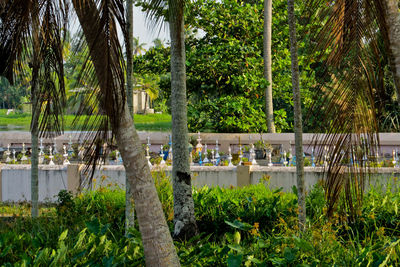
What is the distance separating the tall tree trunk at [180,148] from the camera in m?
5.64

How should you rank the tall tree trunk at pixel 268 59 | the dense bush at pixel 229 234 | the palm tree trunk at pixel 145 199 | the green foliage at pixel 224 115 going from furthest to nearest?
the tall tree trunk at pixel 268 59 < the green foliage at pixel 224 115 < the dense bush at pixel 229 234 < the palm tree trunk at pixel 145 199

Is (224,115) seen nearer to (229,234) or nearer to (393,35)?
(229,234)

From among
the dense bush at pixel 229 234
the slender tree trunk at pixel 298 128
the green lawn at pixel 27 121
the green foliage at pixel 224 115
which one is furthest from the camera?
the green lawn at pixel 27 121

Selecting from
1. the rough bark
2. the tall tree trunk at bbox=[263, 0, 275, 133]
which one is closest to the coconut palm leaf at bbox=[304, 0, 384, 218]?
the rough bark

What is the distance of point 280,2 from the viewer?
15.5 metres

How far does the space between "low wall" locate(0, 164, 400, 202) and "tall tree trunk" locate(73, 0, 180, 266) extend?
4075 millimetres

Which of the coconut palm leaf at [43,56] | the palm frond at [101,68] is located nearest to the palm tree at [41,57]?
the coconut palm leaf at [43,56]

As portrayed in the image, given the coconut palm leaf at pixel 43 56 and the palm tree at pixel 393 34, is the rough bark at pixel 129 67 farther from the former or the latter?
the palm tree at pixel 393 34

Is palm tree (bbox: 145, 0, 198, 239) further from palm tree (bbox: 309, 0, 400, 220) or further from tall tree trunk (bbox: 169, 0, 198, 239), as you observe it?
palm tree (bbox: 309, 0, 400, 220)

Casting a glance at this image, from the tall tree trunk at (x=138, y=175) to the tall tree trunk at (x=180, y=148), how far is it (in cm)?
187

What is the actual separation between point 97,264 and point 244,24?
1188 centimetres

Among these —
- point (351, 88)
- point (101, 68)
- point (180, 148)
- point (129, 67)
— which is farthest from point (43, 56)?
point (351, 88)

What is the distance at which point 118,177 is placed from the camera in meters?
9.09

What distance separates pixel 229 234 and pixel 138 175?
1.79 metres
